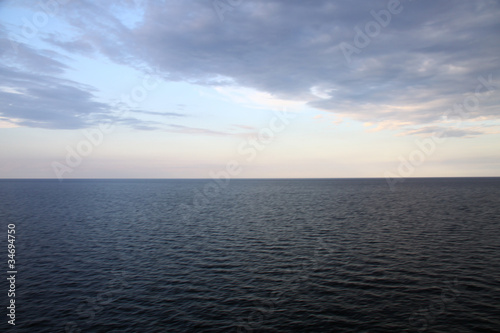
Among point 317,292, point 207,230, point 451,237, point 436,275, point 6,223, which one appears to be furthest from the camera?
point 6,223

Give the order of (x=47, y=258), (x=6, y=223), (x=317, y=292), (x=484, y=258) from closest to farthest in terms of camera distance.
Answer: (x=317, y=292), (x=484, y=258), (x=47, y=258), (x=6, y=223)

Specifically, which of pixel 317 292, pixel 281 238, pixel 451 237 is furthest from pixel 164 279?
pixel 451 237

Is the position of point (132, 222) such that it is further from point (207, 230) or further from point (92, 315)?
point (92, 315)

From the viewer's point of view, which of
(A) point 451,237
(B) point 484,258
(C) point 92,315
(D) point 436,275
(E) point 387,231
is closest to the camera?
(C) point 92,315

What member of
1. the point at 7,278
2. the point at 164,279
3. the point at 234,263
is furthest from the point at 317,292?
the point at 7,278

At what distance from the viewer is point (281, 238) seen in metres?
54.9

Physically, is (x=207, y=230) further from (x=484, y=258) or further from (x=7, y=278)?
(x=484, y=258)

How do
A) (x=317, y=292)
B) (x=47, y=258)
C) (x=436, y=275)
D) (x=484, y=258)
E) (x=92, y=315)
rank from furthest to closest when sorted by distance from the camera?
(x=47, y=258) < (x=484, y=258) < (x=436, y=275) < (x=317, y=292) < (x=92, y=315)

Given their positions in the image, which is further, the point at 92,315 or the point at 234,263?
the point at 234,263

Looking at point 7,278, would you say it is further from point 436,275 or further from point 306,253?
point 436,275

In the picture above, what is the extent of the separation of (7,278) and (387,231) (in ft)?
208

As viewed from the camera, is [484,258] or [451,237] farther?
[451,237]

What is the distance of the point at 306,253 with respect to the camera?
44.5 metres

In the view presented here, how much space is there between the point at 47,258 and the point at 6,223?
42.9 m
